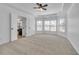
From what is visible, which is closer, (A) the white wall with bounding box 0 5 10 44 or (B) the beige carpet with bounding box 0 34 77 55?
(B) the beige carpet with bounding box 0 34 77 55

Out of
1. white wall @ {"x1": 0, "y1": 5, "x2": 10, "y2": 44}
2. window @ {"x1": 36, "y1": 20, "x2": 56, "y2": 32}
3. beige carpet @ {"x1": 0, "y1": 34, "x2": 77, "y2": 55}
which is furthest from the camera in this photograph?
window @ {"x1": 36, "y1": 20, "x2": 56, "y2": 32}

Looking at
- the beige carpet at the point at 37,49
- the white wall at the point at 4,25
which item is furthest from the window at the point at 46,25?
the white wall at the point at 4,25

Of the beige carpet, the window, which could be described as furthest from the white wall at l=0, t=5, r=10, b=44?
the window

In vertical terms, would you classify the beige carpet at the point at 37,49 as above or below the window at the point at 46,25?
below

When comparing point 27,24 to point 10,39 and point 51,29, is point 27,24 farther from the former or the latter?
point 10,39

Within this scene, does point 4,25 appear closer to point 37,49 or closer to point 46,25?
point 37,49

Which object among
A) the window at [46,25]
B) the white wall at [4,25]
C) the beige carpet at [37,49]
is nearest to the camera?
the beige carpet at [37,49]

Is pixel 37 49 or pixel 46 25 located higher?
pixel 46 25

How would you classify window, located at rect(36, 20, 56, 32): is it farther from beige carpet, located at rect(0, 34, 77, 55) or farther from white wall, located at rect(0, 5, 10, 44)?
white wall, located at rect(0, 5, 10, 44)

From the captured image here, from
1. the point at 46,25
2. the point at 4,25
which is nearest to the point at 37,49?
the point at 4,25

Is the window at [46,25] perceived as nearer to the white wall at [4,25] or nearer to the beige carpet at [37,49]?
the beige carpet at [37,49]

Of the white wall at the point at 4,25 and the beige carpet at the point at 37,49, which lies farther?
the white wall at the point at 4,25

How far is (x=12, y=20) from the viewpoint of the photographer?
22.8 ft
